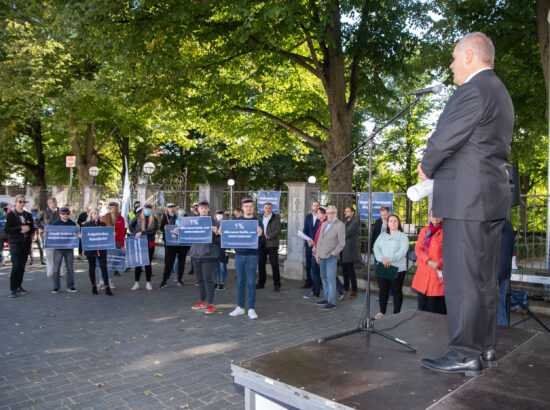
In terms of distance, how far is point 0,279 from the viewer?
12211 mm

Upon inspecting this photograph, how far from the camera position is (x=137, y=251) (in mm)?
11062

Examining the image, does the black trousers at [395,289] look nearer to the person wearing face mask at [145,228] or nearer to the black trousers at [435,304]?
the black trousers at [435,304]

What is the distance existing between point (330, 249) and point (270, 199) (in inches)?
196

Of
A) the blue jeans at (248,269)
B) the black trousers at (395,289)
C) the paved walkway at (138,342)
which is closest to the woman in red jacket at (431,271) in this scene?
the black trousers at (395,289)

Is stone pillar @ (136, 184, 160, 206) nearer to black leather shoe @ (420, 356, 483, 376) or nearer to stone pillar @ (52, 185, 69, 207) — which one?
stone pillar @ (52, 185, 69, 207)

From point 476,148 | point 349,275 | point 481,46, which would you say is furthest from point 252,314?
point 481,46

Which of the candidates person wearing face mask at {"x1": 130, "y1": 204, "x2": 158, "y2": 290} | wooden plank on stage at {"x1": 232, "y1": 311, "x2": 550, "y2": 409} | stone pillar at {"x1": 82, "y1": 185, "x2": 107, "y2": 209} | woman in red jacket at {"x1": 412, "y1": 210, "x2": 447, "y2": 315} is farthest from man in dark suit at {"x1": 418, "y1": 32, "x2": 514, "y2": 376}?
stone pillar at {"x1": 82, "y1": 185, "x2": 107, "y2": 209}

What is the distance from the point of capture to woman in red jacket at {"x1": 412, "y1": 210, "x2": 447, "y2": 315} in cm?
636

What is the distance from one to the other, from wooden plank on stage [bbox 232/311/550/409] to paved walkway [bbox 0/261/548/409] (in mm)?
1602

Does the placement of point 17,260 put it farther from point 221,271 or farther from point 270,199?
point 270,199

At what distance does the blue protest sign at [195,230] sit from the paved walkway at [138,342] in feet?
5.01

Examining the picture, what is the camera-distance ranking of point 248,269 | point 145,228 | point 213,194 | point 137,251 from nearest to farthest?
1. point 248,269
2. point 137,251
3. point 145,228
4. point 213,194

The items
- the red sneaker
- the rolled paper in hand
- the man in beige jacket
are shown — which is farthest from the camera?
the man in beige jacket

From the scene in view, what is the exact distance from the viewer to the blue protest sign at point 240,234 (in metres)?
8.31
